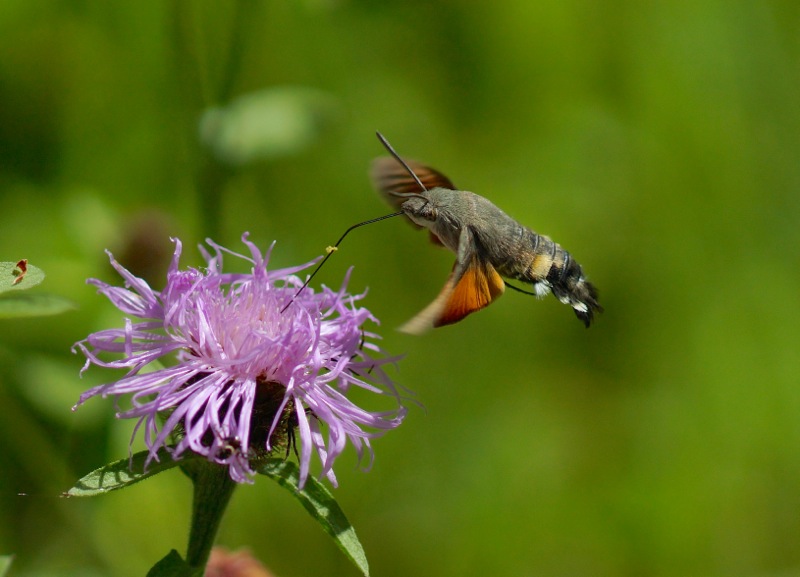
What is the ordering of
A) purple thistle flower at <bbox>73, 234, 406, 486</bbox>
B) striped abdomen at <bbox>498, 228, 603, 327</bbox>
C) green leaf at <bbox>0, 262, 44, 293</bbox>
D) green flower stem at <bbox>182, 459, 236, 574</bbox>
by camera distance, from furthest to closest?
striped abdomen at <bbox>498, 228, 603, 327</bbox>
green flower stem at <bbox>182, 459, 236, 574</bbox>
purple thistle flower at <bbox>73, 234, 406, 486</bbox>
green leaf at <bbox>0, 262, 44, 293</bbox>

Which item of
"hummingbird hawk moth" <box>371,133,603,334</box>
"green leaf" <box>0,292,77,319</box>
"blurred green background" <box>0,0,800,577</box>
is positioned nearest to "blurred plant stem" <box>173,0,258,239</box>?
"blurred green background" <box>0,0,800,577</box>

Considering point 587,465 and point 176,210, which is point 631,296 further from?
point 176,210

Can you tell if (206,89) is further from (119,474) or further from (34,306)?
(119,474)

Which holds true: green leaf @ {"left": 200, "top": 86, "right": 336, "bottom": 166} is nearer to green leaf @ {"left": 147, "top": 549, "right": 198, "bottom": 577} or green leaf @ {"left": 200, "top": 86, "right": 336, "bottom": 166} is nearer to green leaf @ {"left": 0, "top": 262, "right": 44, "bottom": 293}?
green leaf @ {"left": 0, "top": 262, "right": 44, "bottom": 293}

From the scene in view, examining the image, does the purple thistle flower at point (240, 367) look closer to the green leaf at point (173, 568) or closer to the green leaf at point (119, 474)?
the green leaf at point (119, 474)

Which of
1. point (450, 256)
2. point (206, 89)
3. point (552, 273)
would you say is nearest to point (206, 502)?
point (552, 273)
